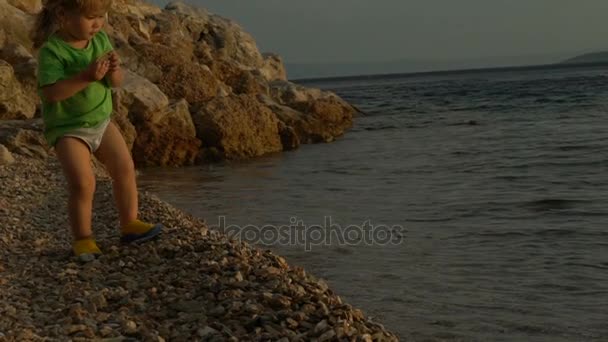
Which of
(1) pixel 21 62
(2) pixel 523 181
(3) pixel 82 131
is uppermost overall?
(1) pixel 21 62

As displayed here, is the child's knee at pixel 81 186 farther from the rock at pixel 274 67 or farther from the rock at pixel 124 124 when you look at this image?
the rock at pixel 274 67

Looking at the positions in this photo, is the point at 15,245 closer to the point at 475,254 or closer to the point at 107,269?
the point at 107,269

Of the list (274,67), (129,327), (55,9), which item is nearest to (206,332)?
(129,327)

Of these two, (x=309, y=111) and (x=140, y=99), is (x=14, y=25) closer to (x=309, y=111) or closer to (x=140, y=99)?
(x=140, y=99)

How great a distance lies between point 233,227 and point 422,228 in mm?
2108

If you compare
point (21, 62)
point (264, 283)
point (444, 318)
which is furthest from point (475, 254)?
point (21, 62)

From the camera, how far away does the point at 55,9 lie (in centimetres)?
438

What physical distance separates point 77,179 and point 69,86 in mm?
590

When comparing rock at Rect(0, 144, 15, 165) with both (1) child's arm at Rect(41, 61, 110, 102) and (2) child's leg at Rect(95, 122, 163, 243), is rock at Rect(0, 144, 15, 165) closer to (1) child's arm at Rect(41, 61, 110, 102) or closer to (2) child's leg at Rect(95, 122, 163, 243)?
(2) child's leg at Rect(95, 122, 163, 243)

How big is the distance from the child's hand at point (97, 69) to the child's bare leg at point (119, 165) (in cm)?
59

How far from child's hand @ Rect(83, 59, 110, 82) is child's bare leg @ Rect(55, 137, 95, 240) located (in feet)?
1.60

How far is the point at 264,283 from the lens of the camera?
4133 millimetres

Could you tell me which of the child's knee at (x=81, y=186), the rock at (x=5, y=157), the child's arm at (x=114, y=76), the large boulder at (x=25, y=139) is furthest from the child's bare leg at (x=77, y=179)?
the large boulder at (x=25, y=139)

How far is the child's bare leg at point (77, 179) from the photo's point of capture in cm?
448
